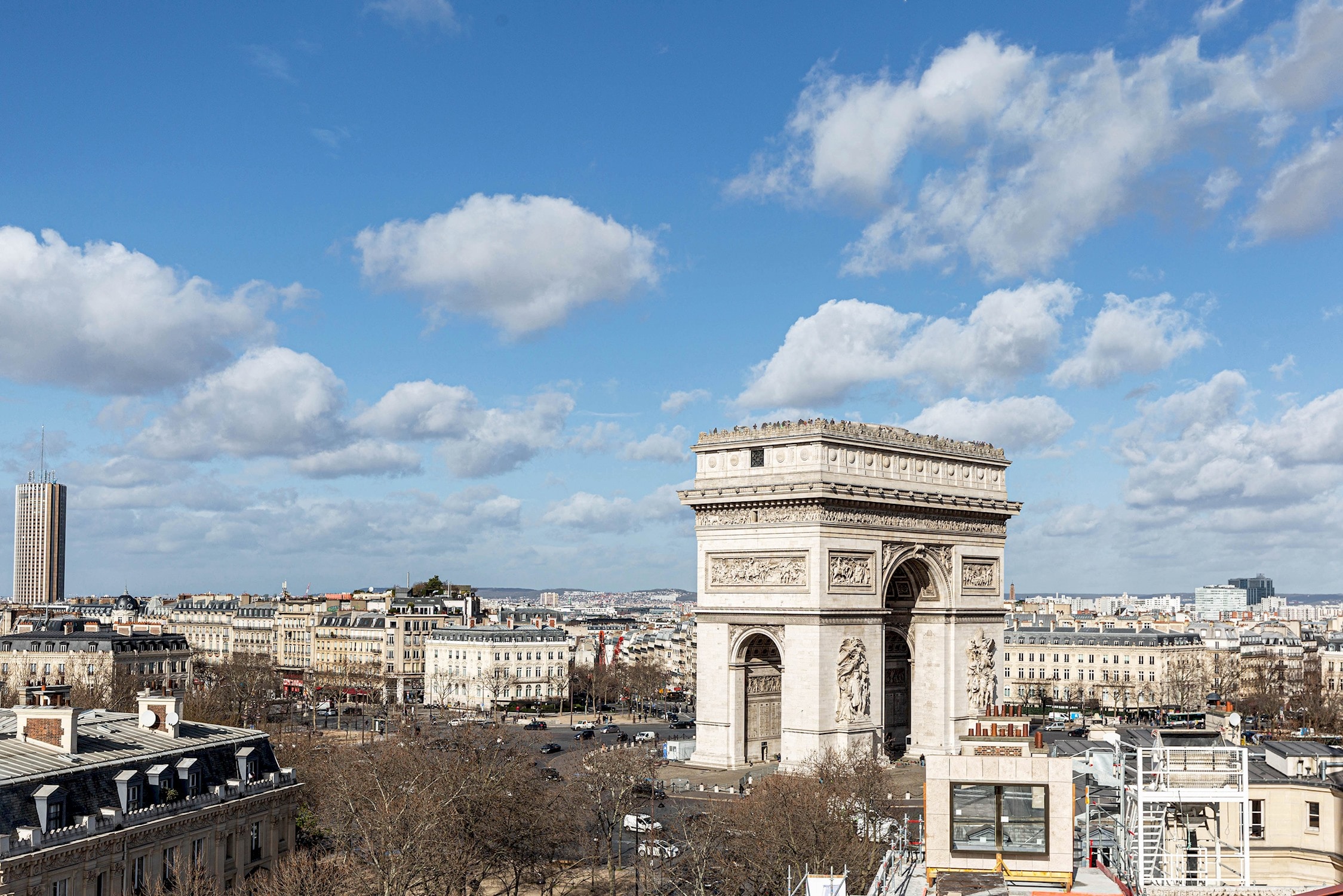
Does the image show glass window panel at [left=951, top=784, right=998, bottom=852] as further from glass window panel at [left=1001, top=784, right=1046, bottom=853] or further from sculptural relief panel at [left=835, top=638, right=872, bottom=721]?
sculptural relief panel at [left=835, top=638, right=872, bottom=721]

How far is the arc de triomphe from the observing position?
186ft

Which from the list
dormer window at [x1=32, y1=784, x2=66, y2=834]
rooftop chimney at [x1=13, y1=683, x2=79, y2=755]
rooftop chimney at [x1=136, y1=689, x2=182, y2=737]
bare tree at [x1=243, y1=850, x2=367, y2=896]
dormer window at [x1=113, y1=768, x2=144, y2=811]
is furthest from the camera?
rooftop chimney at [x1=136, y1=689, x2=182, y2=737]

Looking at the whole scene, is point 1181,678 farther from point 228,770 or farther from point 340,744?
point 228,770

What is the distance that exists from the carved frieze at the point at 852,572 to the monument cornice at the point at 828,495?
2214 millimetres

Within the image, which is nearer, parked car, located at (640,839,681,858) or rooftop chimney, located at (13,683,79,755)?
rooftop chimney, located at (13,683,79,755)

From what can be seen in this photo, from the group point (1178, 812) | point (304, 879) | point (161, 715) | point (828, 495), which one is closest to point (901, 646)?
point (828, 495)

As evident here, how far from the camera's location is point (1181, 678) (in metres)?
122

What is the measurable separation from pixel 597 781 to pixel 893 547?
57.3 feet

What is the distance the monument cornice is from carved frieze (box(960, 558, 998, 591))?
249 cm

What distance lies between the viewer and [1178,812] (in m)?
24.5

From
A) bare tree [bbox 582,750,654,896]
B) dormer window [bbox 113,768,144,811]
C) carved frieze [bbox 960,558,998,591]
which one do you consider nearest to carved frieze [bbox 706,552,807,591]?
bare tree [bbox 582,750,654,896]

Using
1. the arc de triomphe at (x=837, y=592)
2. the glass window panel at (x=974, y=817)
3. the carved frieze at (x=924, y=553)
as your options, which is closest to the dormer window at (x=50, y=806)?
the glass window panel at (x=974, y=817)

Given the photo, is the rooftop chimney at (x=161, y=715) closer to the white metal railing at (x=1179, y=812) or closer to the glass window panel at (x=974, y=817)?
the white metal railing at (x=1179, y=812)

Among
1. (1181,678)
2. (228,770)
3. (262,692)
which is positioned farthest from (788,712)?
(1181,678)
